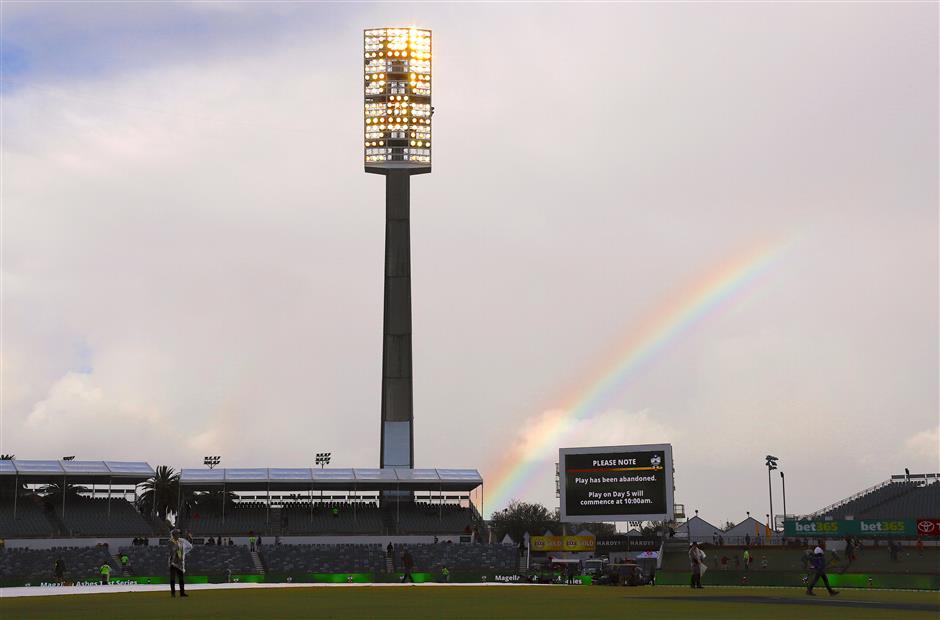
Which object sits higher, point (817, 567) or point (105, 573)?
point (817, 567)

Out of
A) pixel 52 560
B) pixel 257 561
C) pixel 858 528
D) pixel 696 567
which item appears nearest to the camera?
pixel 696 567

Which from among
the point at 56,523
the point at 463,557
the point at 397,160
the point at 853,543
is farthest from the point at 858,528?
the point at 56,523

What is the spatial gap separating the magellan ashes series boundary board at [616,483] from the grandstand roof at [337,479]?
1927cm

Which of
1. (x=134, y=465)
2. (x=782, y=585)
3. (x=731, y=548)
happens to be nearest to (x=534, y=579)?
(x=782, y=585)

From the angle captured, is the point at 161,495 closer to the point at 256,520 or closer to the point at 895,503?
the point at 256,520

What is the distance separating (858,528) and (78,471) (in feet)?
213

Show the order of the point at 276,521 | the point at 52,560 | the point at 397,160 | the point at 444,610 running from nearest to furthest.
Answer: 1. the point at 444,610
2. the point at 52,560
3. the point at 276,521
4. the point at 397,160

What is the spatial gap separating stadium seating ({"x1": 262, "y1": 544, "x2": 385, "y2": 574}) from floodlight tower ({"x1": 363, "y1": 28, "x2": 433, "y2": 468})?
27683 mm

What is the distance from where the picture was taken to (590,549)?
93438mm

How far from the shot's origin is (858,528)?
96188mm

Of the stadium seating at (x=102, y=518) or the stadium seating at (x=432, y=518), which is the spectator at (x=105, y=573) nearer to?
the stadium seating at (x=102, y=518)

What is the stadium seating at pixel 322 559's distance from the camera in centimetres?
8712

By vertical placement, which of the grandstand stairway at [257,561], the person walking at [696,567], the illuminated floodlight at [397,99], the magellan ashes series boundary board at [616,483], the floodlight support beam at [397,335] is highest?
the illuminated floodlight at [397,99]

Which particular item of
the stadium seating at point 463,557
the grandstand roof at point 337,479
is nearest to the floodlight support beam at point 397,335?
the grandstand roof at point 337,479
